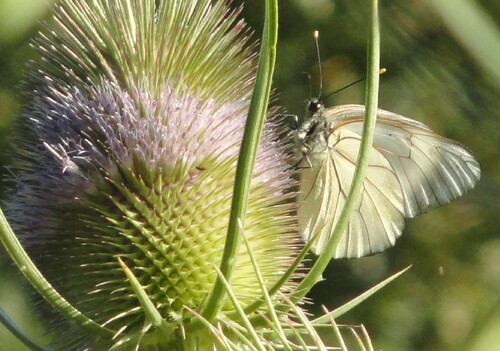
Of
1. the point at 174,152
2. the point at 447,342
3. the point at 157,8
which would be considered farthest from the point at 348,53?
the point at 174,152

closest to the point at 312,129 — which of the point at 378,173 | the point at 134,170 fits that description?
the point at 378,173

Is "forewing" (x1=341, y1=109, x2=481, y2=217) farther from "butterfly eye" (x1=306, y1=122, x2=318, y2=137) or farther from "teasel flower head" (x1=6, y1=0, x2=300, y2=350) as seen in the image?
"teasel flower head" (x1=6, y1=0, x2=300, y2=350)

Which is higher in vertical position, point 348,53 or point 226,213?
point 348,53

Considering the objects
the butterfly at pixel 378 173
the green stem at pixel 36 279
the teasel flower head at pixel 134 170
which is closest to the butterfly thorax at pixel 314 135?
the butterfly at pixel 378 173

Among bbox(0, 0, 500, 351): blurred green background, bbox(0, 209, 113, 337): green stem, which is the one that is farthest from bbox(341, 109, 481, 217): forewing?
bbox(0, 209, 113, 337): green stem

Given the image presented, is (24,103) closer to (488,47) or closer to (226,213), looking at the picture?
(226,213)

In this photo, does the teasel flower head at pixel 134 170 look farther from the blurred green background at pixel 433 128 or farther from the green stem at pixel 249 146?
the blurred green background at pixel 433 128
